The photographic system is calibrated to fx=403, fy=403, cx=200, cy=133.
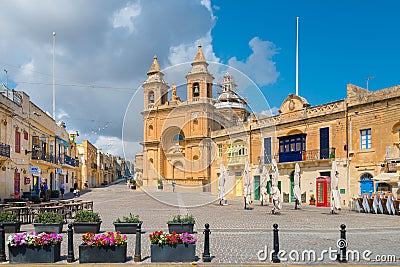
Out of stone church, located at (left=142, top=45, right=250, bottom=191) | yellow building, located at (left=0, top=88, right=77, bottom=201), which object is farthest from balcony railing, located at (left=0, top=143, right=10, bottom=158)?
stone church, located at (left=142, top=45, right=250, bottom=191)

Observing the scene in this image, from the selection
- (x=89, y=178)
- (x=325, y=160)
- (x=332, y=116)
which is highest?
(x=332, y=116)

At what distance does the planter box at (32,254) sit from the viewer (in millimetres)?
8977

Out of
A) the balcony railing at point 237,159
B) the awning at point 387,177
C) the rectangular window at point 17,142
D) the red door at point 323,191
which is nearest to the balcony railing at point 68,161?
the rectangular window at point 17,142

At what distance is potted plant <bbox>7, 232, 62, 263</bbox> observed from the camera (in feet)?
29.4

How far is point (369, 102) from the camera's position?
1069 inches

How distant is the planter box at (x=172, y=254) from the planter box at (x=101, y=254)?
28.8 inches

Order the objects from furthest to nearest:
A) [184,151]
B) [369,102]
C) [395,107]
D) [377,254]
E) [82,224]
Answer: [184,151]
[369,102]
[395,107]
[82,224]
[377,254]

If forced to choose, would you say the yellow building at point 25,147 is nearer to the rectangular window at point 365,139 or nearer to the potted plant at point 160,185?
the potted plant at point 160,185

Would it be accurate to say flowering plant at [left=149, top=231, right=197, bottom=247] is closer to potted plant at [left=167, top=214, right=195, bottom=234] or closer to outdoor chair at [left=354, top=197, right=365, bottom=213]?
potted plant at [left=167, top=214, right=195, bottom=234]

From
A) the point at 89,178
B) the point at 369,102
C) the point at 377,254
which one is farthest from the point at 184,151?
the point at 377,254

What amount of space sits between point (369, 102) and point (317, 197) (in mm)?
8017

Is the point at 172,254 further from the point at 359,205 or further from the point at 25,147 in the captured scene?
the point at 25,147

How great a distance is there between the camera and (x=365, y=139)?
27688 millimetres

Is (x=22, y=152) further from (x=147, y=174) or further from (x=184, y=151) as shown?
(x=184, y=151)
